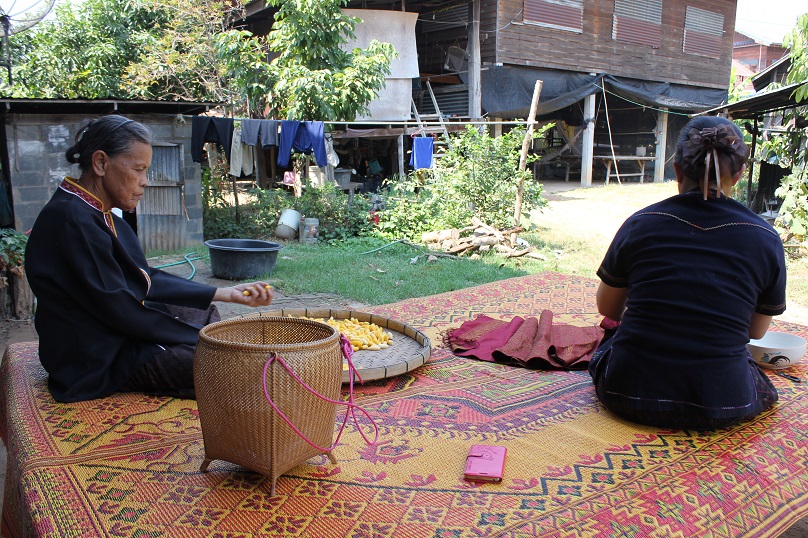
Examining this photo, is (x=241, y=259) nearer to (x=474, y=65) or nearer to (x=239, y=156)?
(x=239, y=156)

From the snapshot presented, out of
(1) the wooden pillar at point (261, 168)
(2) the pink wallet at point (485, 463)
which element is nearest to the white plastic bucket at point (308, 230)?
(1) the wooden pillar at point (261, 168)

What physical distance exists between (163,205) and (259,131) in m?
1.74

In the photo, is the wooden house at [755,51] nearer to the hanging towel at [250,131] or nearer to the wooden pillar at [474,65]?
the wooden pillar at [474,65]

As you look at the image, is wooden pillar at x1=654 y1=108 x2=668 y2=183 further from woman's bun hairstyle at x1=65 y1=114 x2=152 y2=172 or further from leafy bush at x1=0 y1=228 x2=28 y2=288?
woman's bun hairstyle at x1=65 y1=114 x2=152 y2=172

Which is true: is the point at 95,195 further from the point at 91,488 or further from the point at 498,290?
the point at 498,290

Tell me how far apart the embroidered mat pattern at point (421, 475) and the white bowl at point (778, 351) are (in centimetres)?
29

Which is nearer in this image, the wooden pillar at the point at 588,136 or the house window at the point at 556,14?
the house window at the point at 556,14

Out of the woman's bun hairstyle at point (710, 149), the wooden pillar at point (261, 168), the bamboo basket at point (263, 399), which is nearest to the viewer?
the bamboo basket at point (263, 399)

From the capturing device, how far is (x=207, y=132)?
870cm

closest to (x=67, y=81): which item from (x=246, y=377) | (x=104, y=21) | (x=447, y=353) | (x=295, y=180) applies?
(x=104, y=21)

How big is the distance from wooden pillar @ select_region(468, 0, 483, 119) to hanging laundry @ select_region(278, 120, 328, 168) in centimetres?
535

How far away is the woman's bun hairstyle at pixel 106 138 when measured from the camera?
243 cm

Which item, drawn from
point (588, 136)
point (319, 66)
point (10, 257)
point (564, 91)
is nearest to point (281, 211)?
point (319, 66)

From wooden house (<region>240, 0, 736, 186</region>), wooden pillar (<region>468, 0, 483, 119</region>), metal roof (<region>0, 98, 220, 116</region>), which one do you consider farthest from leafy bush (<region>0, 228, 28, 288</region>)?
wooden pillar (<region>468, 0, 483, 119</region>)
